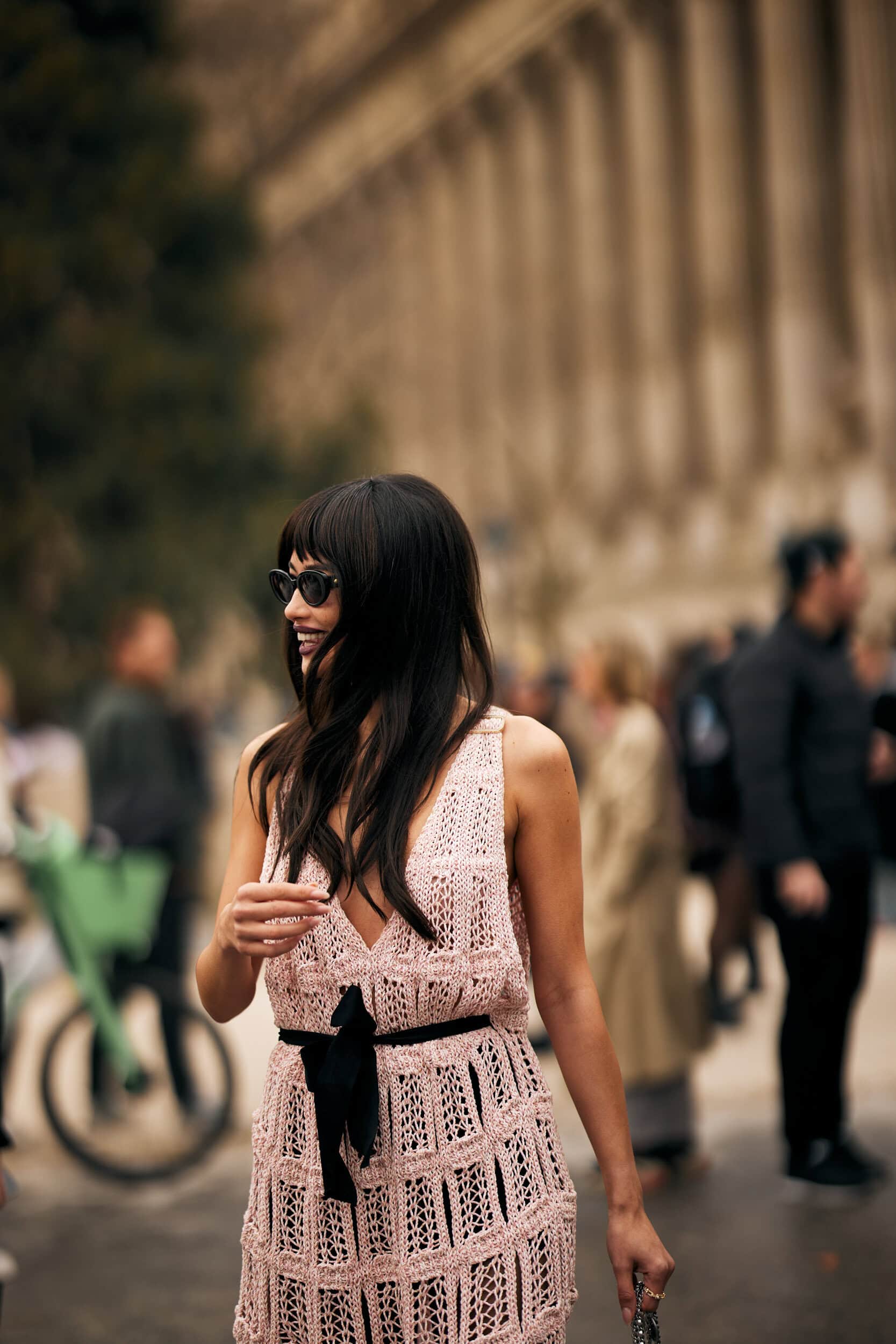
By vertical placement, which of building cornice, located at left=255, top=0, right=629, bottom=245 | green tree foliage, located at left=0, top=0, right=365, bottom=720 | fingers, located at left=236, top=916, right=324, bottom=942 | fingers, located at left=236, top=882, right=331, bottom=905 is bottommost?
fingers, located at left=236, top=916, right=324, bottom=942

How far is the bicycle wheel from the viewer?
18.6ft

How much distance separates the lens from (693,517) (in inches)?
1367

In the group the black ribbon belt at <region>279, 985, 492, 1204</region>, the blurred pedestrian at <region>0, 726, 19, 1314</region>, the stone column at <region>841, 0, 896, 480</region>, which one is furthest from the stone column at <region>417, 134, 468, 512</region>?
the black ribbon belt at <region>279, 985, 492, 1204</region>

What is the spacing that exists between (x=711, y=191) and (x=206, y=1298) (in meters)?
31.7

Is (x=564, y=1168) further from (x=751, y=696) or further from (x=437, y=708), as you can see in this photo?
(x=751, y=696)

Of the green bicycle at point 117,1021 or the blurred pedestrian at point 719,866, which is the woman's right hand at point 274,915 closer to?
the green bicycle at point 117,1021

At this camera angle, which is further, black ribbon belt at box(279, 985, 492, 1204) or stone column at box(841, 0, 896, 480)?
stone column at box(841, 0, 896, 480)

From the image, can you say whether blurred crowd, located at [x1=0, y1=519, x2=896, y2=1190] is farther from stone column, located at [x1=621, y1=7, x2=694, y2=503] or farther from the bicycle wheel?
stone column, located at [x1=621, y1=7, x2=694, y2=503]

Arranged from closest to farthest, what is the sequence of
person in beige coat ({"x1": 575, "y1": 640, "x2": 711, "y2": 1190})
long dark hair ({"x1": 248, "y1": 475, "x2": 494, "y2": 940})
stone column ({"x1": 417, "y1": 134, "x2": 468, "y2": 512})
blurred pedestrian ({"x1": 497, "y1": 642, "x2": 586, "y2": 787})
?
1. long dark hair ({"x1": 248, "y1": 475, "x2": 494, "y2": 940})
2. person in beige coat ({"x1": 575, "y1": 640, "x2": 711, "y2": 1190})
3. blurred pedestrian ({"x1": 497, "y1": 642, "x2": 586, "y2": 787})
4. stone column ({"x1": 417, "y1": 134, "x2": 468, "y2": 512})

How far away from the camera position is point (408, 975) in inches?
79.3

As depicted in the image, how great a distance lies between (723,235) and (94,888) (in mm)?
29780

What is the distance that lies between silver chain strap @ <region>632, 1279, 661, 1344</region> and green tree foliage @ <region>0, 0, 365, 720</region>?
699 inches

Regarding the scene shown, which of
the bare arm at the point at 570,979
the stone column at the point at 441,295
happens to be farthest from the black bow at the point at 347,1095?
the stone column at the point at 441,295

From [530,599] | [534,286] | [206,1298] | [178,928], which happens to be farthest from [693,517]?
[206,1298]
